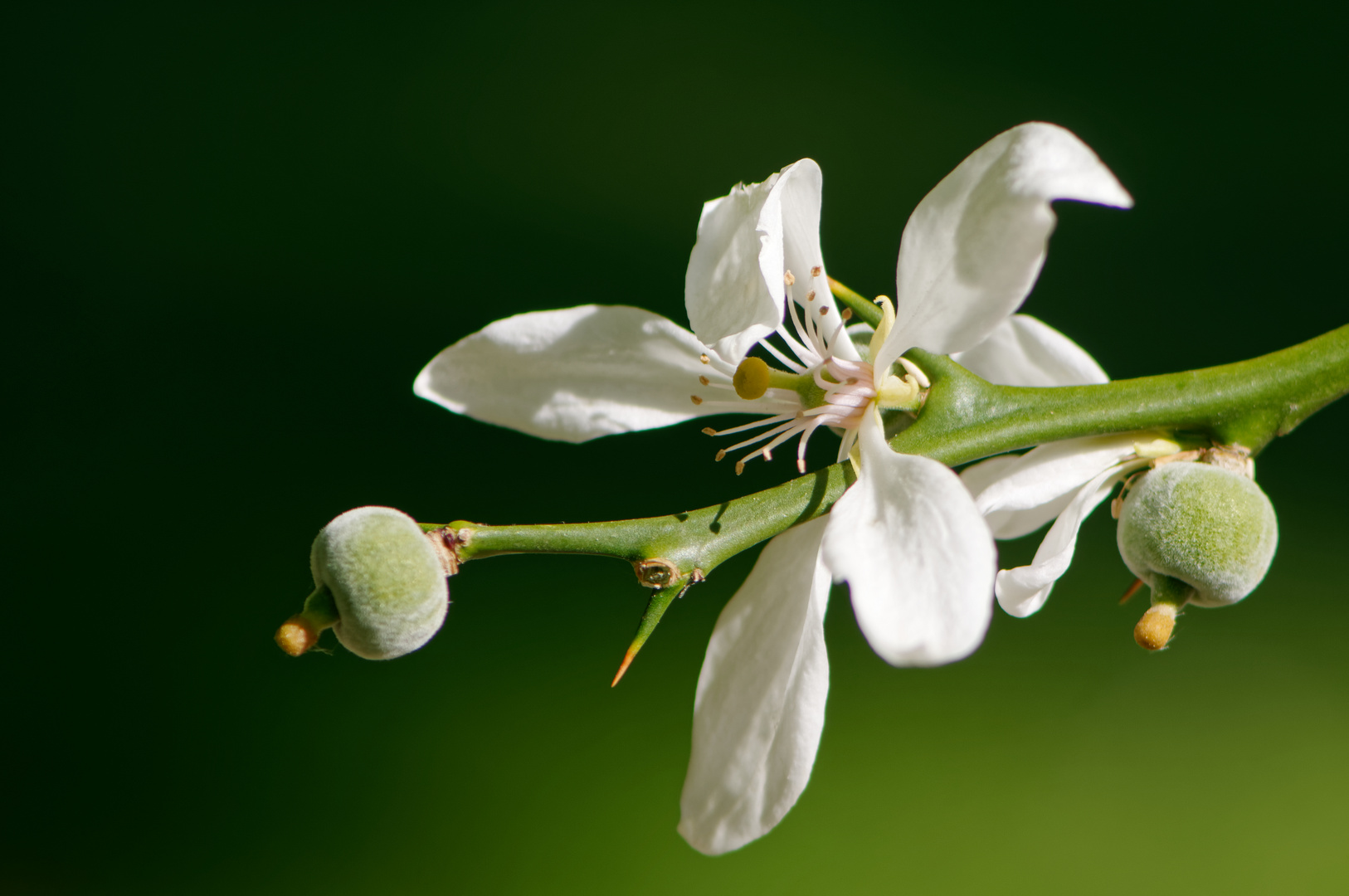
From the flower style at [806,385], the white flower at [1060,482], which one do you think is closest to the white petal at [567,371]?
the flower style at [806,385]

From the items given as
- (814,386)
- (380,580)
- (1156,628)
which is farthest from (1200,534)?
(380,580)

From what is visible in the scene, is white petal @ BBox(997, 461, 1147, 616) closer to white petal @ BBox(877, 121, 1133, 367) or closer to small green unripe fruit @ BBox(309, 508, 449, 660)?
white petal @ BBox(877, 121, 1133, 367)

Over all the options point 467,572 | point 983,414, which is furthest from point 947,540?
point 467,572

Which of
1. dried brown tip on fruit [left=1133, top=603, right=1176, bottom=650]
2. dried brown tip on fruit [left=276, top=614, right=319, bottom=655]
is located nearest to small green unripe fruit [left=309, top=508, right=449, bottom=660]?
dried brown tip on fruit [left=276, top=614, right=319, bottom=655]

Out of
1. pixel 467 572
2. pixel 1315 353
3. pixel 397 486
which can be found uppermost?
pixel 1315 353

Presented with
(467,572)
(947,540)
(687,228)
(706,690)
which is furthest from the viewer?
(687,228)

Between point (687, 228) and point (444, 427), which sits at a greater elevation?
point (687, 228)

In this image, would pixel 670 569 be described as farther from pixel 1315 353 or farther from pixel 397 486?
pixel 397 486

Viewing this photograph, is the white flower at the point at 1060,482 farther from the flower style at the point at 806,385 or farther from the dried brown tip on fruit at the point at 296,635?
the dried brown tip on fruit at the point at 296,635
